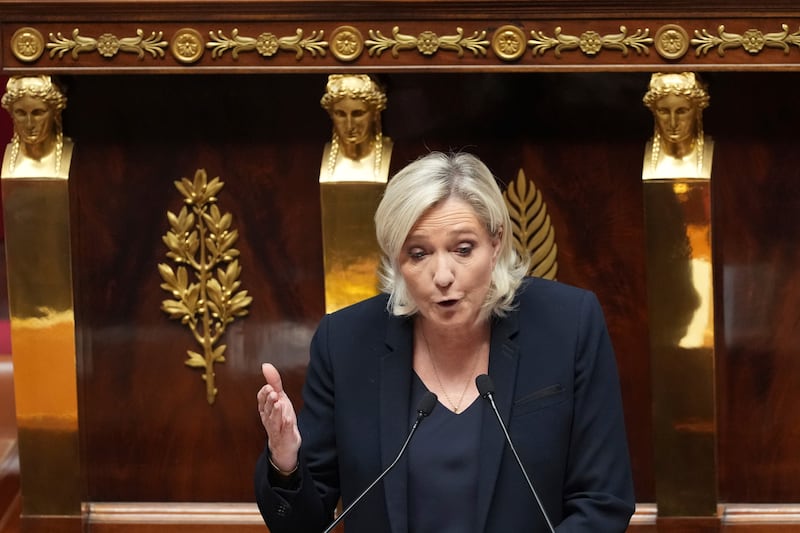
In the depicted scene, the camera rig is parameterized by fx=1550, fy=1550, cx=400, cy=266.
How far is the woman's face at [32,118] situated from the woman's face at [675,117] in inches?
43.7

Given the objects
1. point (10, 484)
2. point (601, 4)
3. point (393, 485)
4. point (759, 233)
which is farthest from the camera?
point (10, 484)

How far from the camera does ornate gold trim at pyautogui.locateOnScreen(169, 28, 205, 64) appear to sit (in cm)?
279

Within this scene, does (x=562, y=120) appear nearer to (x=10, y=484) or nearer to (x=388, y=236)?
(x=388, y=236)

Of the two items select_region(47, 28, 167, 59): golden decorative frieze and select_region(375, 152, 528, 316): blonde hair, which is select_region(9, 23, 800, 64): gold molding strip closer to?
select_region(47, 28, 167, 59): golden decorative frieze

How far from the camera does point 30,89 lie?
2.81m

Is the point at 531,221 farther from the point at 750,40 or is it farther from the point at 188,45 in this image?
the point at 188,45

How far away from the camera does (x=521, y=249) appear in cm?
293

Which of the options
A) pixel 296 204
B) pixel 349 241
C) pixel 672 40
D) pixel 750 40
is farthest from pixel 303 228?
pixel 750 40

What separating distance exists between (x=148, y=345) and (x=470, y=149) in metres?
0.74

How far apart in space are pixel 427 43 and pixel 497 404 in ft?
2.72

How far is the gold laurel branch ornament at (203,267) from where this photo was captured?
2986mm

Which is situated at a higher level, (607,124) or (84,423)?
(607,124)

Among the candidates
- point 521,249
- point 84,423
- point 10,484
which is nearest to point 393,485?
point 521,249

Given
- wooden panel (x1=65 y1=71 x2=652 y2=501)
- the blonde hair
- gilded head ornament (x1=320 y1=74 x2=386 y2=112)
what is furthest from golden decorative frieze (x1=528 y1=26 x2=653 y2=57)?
the blonde hair
